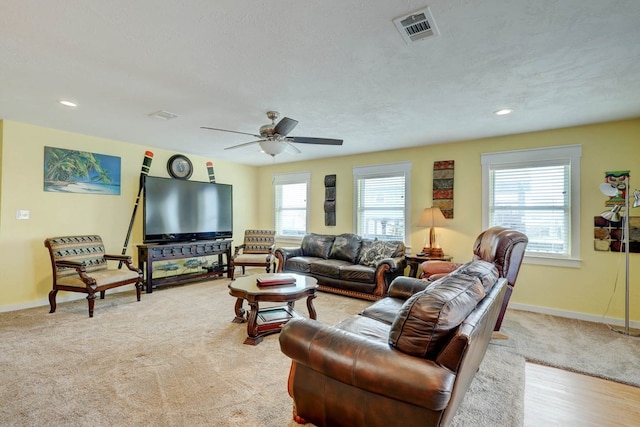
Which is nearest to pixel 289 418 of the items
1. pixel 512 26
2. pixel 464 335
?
pixel 464 335

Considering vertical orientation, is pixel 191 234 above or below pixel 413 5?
below

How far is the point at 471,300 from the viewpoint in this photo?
1.56 metres

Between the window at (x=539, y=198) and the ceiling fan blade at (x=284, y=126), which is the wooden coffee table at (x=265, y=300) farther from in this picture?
the window at (x=539, y=198)

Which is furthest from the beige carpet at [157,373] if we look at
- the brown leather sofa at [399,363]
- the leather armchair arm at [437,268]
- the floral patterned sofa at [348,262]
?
the floral patterned sofa at [348,262]

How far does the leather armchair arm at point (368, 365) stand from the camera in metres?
1.27

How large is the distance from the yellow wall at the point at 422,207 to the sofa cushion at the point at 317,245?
148 centimetres

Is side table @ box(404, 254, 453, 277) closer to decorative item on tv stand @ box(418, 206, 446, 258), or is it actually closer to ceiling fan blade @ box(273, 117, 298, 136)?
decorative item on tv stand @ box(418, 206, 446, 258)

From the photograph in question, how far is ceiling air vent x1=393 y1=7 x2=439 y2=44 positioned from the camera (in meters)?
1.76

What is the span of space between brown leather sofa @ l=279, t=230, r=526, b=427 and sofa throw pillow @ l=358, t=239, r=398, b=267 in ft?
9.79

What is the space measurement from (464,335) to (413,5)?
1716 millimetres

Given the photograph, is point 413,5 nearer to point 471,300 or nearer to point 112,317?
point 471,300

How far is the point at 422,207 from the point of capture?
502cm

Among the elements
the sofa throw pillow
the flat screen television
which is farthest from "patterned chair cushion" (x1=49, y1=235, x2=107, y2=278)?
the sofa throw pillow

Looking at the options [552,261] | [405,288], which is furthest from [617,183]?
[405,288]
